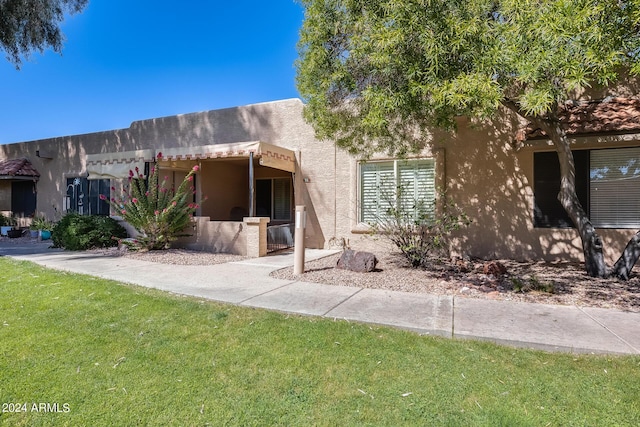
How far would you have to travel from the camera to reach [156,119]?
1585cm

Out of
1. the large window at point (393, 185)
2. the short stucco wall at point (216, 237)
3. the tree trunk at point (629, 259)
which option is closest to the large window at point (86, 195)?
the short stucco wall at point (216, 237)

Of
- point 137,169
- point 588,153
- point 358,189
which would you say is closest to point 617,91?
point 588,153

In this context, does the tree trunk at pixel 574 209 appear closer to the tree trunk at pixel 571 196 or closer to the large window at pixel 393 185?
the tree trunk at pixel 571 196

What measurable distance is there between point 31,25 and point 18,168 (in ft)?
23.5

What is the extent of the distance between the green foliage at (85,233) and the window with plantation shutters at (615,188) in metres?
14.0

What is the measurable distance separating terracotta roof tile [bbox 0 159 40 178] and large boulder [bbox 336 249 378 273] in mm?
17873

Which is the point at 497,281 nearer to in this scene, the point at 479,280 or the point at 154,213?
the point at 479,280

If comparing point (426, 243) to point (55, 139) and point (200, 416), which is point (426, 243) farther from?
point (55, 139)

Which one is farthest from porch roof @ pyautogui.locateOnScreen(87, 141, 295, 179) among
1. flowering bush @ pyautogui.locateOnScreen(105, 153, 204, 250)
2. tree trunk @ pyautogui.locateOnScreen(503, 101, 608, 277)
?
tree trunk @ pyautogui.locateOnScreen(503, 101, 608, 277)

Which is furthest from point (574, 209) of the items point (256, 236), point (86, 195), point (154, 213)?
point (86, 195)

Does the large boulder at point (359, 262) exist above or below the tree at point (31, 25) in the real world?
below

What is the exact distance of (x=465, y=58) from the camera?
603cm

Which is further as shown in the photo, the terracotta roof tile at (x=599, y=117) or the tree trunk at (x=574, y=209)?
the terracotta roof tile at (x=599, y=117)

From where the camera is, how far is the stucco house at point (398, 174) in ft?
30.8
